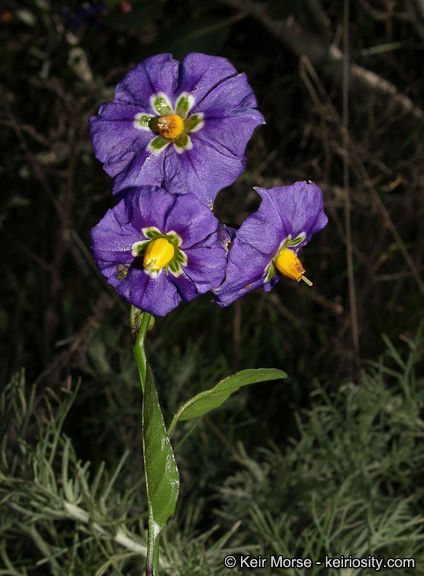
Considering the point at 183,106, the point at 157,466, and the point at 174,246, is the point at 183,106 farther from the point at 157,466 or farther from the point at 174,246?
the point at 157,466

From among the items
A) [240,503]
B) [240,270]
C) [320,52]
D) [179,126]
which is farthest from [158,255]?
[320,52]

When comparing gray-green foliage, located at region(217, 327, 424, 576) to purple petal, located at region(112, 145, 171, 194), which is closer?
purple petal, located at region(112, 145, 171, 194)

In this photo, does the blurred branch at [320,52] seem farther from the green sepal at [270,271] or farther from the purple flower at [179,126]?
the green sepal at [270,271]

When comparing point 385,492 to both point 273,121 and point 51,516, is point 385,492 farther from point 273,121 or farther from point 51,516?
point 273,121

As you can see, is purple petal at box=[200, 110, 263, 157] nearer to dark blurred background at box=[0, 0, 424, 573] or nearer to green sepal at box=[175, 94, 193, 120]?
green sepal at box=[175, 94, 193, 120]

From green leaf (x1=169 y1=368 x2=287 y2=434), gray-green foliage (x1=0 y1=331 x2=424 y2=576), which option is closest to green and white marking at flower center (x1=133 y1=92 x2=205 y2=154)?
green leaf (x1=169 y1=368 x2=287 y2=434)
